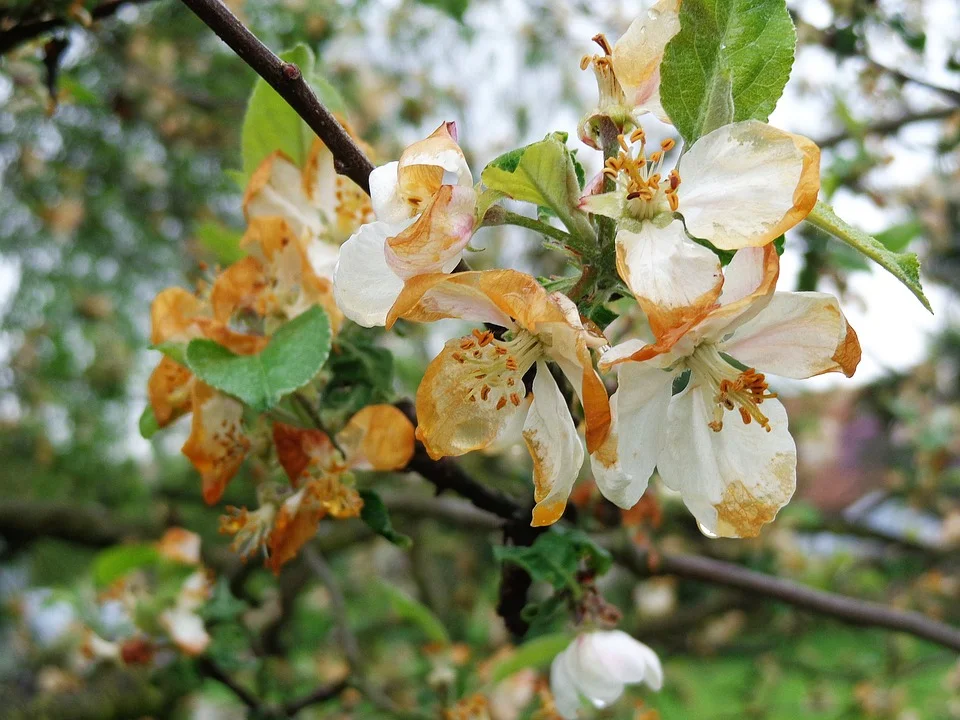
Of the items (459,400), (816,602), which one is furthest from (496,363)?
(816,602)

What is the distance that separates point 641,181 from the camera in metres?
0.59

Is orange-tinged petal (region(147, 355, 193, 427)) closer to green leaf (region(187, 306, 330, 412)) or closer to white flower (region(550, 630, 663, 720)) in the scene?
green leaf (region(187, 306, 330, 412))

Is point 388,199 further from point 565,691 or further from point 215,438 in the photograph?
point 565,691

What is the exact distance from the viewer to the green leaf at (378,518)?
82cm

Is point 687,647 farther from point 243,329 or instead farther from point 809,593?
point 243,329

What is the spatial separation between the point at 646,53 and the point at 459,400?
0.32 metres

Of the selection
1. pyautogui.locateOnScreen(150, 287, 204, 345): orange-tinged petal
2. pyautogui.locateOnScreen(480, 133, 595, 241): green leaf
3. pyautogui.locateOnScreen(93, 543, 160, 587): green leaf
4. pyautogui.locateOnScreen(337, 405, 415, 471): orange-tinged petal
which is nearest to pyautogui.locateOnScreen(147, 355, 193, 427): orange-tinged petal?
pyautogui.locateOnScreen(150, 287, 204, 345): orange-tinged petal

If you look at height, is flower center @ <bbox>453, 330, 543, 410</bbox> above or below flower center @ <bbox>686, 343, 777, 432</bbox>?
above

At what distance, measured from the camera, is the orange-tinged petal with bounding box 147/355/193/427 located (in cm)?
82

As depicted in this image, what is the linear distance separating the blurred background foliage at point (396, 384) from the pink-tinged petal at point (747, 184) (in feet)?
4.06

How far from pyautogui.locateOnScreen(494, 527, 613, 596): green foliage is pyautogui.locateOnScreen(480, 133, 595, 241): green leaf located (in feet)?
1.15

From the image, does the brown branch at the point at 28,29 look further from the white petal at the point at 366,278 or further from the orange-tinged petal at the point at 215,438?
the white petal at the point at 366,278

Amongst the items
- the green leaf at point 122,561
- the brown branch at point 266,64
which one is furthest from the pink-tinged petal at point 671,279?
the green leaf at point 122,561

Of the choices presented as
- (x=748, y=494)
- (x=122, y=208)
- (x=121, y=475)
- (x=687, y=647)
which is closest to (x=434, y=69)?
(x=122, y=208)
